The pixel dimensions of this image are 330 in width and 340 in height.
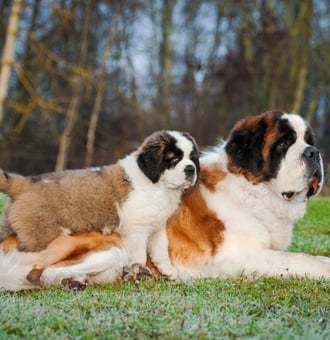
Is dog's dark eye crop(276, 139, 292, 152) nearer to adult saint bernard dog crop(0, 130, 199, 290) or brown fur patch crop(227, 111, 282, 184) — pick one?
brown fur patch crop(227, 111, 282, 184)

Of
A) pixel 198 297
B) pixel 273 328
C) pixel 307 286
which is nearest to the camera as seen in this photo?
pixel 273 328

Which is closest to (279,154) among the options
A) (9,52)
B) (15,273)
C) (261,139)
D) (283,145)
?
(283,145)

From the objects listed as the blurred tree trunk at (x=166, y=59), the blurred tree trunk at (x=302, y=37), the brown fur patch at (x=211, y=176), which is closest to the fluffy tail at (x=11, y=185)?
the brown fur patch at (x=211, y=176)

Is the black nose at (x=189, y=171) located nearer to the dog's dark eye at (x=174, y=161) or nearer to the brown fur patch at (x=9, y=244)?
the dog's dark eye at (x=174, y=161)

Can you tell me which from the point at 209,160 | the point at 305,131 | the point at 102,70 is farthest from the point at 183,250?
the point at 102,70

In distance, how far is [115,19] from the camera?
25.8 metres

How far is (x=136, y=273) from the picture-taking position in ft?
16.4

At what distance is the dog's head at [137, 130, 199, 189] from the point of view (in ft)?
17.6

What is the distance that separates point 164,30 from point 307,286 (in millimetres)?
27517

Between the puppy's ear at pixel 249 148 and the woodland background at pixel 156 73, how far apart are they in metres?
16.7

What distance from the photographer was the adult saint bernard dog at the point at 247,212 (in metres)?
5.10

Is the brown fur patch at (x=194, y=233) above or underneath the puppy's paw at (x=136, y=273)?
above

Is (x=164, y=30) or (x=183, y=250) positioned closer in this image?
(x=183, y=250)

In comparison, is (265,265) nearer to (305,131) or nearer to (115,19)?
(305,131)
